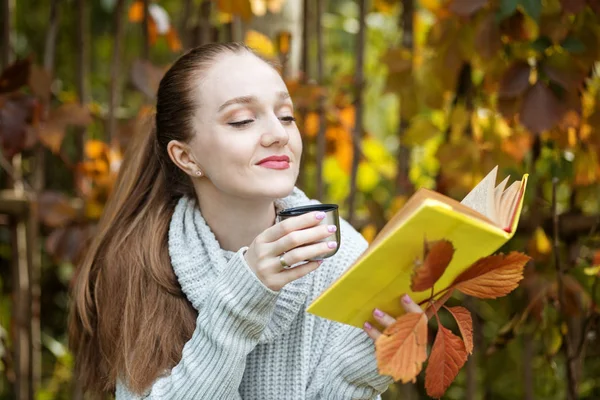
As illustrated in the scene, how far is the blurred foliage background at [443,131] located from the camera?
1846 millimetres

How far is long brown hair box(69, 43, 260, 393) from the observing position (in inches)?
62.5

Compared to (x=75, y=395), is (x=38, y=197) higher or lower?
higher

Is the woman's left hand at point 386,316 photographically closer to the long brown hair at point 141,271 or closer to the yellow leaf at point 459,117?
the long brown hair at point 141,271

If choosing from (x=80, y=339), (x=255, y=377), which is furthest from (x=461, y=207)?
(x=80, y=339)

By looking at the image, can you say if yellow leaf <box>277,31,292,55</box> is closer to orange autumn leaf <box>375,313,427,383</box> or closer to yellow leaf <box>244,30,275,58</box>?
yellow leaf <box>244,30,275,58</box>

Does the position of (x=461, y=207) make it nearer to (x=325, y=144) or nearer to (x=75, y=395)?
(x=325, y=144)

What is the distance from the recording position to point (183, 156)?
1624 mm

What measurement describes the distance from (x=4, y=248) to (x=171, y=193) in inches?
73.0

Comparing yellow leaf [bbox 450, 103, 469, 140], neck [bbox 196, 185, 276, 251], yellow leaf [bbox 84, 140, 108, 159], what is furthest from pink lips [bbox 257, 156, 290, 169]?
yellow leaf [bbox 84, 140, 108, 159]

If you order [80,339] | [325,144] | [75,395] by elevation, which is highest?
[325,144]

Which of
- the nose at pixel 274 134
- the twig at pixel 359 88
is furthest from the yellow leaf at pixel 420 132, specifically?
the nose at pixel 274 134

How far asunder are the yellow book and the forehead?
484 mm

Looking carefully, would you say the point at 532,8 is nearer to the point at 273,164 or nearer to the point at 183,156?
the point at 273,164

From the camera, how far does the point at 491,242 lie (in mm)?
1052
